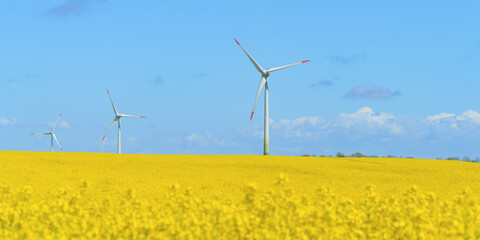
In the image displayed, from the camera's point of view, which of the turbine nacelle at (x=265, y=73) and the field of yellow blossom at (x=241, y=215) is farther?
the turbine nacelle at (x=265, y=73)

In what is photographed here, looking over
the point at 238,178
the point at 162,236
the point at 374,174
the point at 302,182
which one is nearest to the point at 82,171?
the point at 238,178

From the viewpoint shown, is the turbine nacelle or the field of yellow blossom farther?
the turbine nacelle

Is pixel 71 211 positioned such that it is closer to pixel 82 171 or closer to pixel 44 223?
pixel 44 223

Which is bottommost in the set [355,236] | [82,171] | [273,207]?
[355,236]

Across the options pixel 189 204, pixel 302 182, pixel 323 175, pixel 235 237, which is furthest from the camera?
pixel 323 175

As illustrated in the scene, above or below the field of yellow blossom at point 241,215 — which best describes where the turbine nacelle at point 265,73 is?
above

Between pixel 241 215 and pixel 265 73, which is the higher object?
pixel 265 73

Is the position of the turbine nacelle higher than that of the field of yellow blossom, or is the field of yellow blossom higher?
the turbine nacelle

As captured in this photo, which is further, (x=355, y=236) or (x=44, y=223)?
(x=44, y=223)

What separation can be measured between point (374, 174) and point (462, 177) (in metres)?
4.60

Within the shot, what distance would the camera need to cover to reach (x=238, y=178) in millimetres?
22031

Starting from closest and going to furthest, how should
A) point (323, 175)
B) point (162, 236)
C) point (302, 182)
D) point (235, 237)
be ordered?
point (162, 236) → point (235, 237) → point (302, 182) → point (323, 175)

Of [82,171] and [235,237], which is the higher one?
[82,171]

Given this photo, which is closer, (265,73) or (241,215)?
(241,215)
